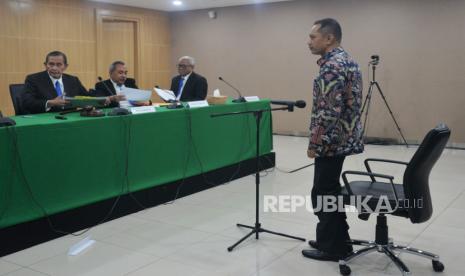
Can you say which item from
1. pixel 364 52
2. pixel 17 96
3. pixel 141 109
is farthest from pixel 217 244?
pixel 364 52

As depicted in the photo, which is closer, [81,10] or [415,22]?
[415,22]

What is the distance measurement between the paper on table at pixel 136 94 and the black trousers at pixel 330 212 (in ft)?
6.81

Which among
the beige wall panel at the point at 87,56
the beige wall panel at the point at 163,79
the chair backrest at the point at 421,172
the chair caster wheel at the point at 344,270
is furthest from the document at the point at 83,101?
the beige wall panel at the point at 163,79

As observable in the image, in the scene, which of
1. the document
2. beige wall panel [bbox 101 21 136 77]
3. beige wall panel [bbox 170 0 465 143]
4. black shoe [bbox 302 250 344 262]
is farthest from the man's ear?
beige wall panel [bbox 101 21 136 77]

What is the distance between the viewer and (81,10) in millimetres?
8516

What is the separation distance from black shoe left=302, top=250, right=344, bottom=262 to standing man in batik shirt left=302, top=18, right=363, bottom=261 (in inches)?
3.0

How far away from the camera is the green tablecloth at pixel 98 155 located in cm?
325

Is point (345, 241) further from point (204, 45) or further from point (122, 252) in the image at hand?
point (204, 45)

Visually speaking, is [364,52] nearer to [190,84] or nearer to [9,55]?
[190,84]

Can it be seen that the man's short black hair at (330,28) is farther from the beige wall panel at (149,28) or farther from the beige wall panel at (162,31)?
the beige wall panel at (162,31)

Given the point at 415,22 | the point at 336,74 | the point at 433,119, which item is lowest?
the point at 433,119

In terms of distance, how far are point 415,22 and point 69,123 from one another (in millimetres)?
5944

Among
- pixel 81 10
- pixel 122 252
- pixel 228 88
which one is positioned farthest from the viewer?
pixel 228 88

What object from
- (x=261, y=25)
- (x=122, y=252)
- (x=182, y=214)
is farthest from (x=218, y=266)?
(x=261, y=25)
